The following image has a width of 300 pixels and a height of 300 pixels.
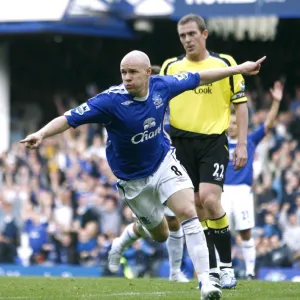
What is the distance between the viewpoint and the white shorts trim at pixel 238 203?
50.7 feet

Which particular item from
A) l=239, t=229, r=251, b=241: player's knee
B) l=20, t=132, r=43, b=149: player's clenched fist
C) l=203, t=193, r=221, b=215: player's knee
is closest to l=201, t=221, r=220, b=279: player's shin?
l=203, t=193, r=221, b=215: player's knee

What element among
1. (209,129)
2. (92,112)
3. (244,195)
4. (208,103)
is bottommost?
(244,195)

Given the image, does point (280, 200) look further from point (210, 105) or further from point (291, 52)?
point (210, 105)

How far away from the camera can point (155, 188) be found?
9.75 m

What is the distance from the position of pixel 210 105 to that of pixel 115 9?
445 inches

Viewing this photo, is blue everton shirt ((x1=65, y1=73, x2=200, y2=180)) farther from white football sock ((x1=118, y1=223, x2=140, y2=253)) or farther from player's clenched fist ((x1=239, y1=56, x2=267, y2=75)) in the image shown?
white football sock ((x1=118, y1=223, x2=140, y2=253))

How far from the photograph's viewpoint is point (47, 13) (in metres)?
21.8

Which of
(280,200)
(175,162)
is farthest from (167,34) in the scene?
(175,162)

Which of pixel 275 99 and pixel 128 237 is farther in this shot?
pixel 275 99

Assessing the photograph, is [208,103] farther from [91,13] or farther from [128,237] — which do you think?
[91,13]

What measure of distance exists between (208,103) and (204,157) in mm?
569

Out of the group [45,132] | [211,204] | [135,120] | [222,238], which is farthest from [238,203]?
[45,132]

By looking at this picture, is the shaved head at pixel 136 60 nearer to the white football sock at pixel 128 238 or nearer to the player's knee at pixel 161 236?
the player's knee at pixel 161 236

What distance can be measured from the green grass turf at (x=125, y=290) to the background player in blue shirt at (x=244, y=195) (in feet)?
10.2
